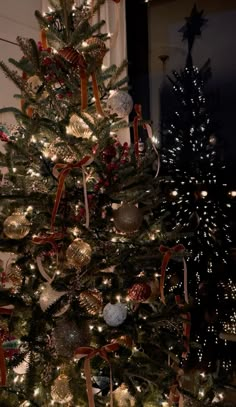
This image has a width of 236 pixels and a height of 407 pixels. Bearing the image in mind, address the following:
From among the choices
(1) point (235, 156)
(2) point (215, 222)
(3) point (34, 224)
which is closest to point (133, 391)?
(3) point (34, 224)

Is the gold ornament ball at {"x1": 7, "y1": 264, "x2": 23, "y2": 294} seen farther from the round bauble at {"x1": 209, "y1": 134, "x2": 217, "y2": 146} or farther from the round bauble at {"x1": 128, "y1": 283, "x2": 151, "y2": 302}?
the round bauble at {"x1": 209, "y1": 134, "x2": 217, "y2": 146}

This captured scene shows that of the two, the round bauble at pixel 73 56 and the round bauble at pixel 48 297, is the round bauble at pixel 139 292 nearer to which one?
the round bauble at pixel 48 297

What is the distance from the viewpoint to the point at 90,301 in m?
1.66

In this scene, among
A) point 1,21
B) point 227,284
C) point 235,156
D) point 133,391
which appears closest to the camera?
point 133,391

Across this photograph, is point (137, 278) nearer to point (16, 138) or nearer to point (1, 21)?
point (16, 138)

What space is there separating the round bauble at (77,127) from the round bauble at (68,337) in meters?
0.64

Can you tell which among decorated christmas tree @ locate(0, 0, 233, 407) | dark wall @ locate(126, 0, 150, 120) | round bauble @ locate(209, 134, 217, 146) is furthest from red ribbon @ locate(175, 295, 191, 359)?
dark wall @ locate(126, 0, 150, 120)

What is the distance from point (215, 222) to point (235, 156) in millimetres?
454

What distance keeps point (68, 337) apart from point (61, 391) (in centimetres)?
22

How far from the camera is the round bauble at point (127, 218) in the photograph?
5.77ft

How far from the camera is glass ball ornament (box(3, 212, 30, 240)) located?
1.68 metres

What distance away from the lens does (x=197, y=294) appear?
8.22ft

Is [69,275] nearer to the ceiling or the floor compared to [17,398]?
nearer to the ceiling

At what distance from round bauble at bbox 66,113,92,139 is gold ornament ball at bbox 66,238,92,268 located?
378 mm
